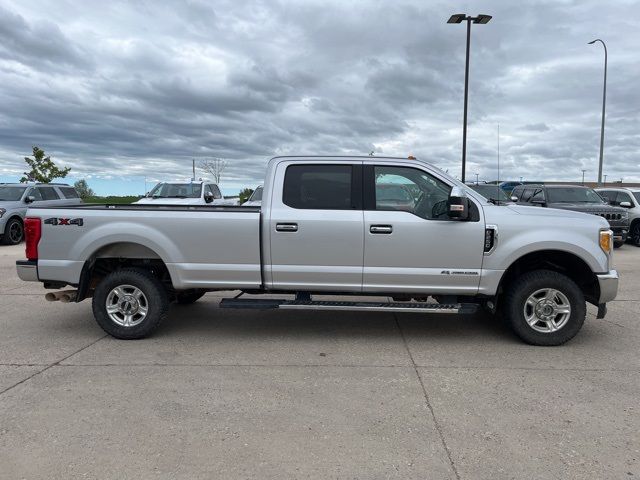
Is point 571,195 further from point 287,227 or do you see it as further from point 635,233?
point 287,227

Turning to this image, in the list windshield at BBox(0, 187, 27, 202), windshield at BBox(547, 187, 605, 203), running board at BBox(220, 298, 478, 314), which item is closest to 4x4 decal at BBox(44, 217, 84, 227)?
running board at BBox(220, 298, 478, 314)

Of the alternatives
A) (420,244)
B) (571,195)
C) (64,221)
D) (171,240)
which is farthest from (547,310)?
(571,195)

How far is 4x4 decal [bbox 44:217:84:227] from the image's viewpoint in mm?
5453

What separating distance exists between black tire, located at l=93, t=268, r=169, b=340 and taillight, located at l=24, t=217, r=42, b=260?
78cm

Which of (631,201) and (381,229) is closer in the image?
(381,229)

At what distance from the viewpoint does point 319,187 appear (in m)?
5.47

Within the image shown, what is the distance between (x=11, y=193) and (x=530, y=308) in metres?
15.2

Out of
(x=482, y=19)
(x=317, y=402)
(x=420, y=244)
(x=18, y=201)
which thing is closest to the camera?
(x=317, y=402)

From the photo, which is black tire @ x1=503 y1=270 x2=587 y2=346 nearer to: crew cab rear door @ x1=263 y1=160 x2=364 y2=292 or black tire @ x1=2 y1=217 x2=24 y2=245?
crew cab rear door @ x1=263 y1=160 x2=364 y2=292

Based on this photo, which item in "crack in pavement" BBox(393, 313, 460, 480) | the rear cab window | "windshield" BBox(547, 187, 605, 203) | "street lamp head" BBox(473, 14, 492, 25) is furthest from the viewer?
"street lamp head" BBox(473, 14, 492, 25)

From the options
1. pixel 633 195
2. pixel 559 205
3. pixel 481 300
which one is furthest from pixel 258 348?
pixel 633 195

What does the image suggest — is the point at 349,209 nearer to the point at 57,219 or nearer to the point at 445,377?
the point at 445,377

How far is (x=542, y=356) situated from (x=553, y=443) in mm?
1866

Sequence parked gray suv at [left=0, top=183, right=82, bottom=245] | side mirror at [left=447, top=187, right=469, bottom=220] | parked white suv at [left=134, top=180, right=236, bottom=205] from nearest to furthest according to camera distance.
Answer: side mirror at [left=447, top=187, right=469, bottom=220] < parked gray suv at [left=0, top=183, right=82, bottom=245] < parked white suv at [left=134, top=180, right=236, bottom=205]
